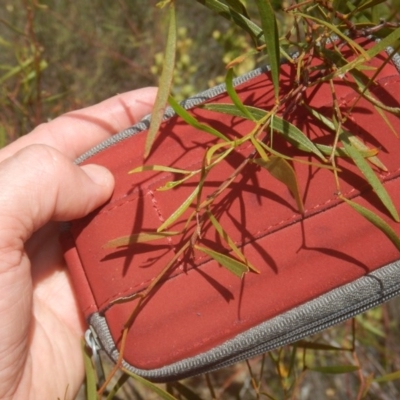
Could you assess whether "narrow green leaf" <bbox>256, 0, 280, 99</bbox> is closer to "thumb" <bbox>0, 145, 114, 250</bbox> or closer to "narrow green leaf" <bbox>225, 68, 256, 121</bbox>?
"narrow green leaf" <bbox>225, 68, 256, 121</bbox>

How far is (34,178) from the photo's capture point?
0.71 m

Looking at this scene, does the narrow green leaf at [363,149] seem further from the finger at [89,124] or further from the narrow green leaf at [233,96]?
the finger at [89,124]

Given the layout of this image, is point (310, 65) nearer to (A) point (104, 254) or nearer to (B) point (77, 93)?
(A) point (104, 254)

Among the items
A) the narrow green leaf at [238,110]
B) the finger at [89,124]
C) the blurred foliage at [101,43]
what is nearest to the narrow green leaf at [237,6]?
the narrow green leaf at [238,110]

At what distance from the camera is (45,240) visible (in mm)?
882

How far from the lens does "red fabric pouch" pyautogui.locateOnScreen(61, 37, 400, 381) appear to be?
610 mm

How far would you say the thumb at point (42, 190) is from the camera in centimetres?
70

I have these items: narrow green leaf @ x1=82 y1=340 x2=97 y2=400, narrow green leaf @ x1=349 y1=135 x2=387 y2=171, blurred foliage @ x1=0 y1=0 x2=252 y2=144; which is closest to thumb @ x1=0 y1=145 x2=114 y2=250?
narrow green leaf @ x1=82 y1=340 x2=97 y2=400


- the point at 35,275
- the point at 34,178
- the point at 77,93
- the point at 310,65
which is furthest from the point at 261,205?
the point at 77,93

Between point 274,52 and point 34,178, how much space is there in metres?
0.35

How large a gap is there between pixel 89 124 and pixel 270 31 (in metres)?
0.52

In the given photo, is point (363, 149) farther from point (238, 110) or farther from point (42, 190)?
point (42, 190)

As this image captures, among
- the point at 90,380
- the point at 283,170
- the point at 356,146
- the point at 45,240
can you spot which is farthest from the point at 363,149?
the point at 45,240

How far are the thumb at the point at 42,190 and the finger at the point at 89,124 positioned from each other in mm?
217
